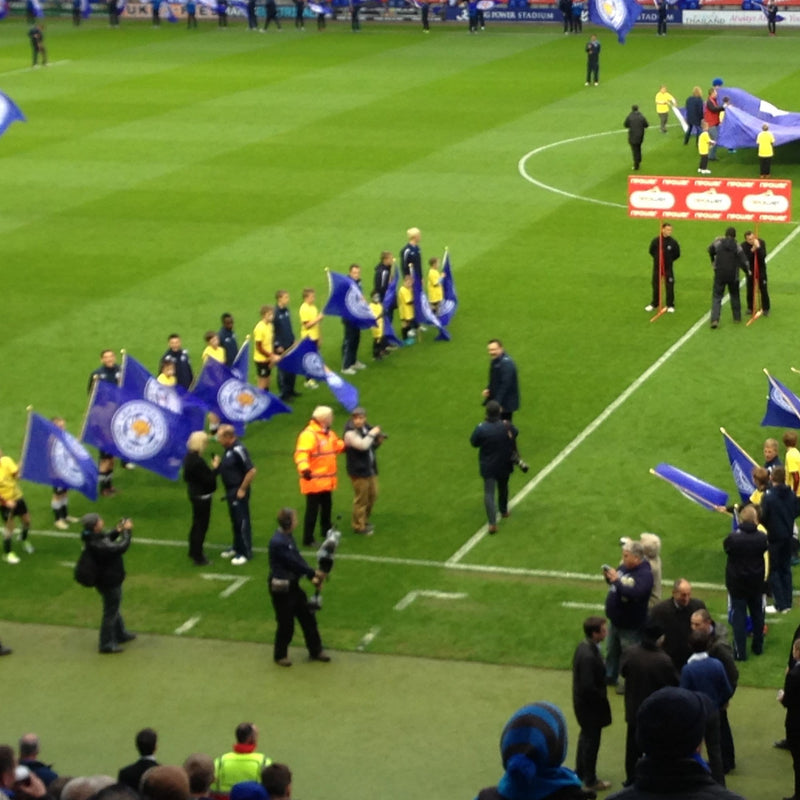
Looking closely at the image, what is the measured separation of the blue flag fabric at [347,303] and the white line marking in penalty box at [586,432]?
14.5 ft

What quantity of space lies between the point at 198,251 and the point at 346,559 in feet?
53.8

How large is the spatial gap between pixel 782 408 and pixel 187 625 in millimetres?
8856

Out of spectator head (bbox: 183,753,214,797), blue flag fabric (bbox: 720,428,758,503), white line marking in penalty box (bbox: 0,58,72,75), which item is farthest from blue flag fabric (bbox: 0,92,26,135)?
spectator head (bbox: 183,753,214,797)

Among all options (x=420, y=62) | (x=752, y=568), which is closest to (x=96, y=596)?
(x=752, y=568)

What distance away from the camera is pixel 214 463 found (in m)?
21.4

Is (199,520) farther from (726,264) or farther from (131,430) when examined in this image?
(726,264)

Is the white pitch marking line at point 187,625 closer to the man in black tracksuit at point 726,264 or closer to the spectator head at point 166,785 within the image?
the spectator head at point 166,785

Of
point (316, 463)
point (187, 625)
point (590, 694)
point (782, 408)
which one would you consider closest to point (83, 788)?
point (590, 694)

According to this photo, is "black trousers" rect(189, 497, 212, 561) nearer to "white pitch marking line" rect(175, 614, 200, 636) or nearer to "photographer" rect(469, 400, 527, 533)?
"white pitch marking line" rect(175, 614, 200, 636)

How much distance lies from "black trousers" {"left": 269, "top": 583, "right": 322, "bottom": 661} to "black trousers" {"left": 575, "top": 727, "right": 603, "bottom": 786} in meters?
3.60

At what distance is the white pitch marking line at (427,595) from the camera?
19641 mm

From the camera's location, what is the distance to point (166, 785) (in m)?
10.2

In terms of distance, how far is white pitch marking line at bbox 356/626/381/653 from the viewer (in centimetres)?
1847

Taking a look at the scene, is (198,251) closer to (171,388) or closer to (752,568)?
(171,388)
